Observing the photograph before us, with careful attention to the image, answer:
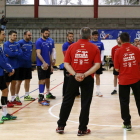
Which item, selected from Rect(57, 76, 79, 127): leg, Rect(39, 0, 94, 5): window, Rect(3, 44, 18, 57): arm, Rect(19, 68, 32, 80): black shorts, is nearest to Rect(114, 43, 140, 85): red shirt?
Rect(57, 76, 79, 127): leg

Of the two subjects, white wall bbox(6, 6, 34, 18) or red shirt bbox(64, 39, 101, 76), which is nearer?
red shirt bbox(64, 39, 101, 76)

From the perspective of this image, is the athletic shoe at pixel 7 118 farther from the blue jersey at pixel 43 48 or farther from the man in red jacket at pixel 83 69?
the blue jersey at pixel 43 48

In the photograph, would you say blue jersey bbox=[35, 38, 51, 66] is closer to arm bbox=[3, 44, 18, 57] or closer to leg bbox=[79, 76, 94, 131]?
arm bbox=[3, 44, 18, 57]

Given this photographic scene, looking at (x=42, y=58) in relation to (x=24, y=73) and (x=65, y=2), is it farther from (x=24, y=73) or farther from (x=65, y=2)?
(x=65, y=2)

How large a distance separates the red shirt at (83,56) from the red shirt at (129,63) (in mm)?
486

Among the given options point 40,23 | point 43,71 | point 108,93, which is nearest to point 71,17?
point 40,23

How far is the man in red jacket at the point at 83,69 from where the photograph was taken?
351 cm

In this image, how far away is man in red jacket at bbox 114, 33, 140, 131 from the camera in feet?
12.4

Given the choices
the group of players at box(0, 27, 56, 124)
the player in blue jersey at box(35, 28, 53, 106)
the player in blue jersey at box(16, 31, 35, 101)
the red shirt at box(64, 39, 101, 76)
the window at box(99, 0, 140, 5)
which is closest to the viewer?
the red shirt at box(64, 39, 101, 76)

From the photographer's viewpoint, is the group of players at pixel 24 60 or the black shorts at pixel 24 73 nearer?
the group of players at pixel 24 60

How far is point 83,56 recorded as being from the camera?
3502mm

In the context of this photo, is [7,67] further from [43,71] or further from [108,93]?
[108,93]

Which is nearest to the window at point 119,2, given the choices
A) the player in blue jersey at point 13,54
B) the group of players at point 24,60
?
the group of players at point 24,60

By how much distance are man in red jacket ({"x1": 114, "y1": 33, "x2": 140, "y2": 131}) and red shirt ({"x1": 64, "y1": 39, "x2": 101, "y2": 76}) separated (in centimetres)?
49
